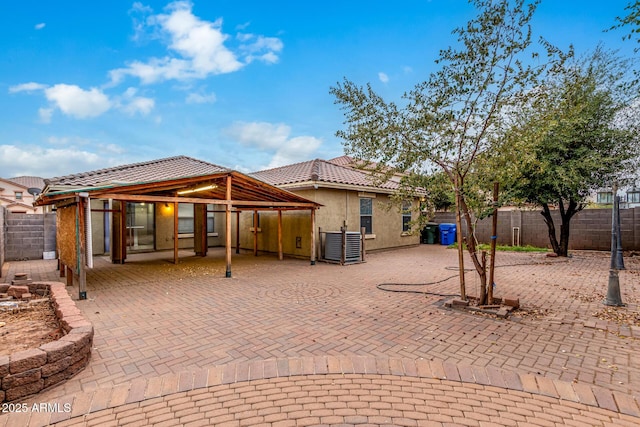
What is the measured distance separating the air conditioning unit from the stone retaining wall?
24.6 feet

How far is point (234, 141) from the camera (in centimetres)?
2717

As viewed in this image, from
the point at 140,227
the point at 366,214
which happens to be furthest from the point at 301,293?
the point at 140,227

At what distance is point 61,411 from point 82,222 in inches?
183

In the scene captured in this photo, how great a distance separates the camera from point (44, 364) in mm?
2766

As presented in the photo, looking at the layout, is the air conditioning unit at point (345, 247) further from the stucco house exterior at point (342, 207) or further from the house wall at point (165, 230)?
the house wall at point (165, 230)

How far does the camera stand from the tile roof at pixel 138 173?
7.46 m

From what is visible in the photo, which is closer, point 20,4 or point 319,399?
point 319,399

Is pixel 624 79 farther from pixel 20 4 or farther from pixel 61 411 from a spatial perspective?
pixel 20 4

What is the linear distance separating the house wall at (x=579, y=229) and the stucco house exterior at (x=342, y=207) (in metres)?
4.60

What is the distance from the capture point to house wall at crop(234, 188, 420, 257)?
1117 cm

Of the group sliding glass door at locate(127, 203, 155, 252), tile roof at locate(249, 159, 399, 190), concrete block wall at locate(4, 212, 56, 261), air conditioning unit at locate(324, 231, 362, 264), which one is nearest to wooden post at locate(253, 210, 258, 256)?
tile roof at locate(249, 159, 399, 190)

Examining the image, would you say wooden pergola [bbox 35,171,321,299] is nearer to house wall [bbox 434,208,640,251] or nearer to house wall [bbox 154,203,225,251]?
house wall [bbox 154,203,225,251]

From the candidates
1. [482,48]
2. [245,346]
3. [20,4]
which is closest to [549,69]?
[482,48]

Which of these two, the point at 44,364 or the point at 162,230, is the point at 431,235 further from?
the point at 44,364
